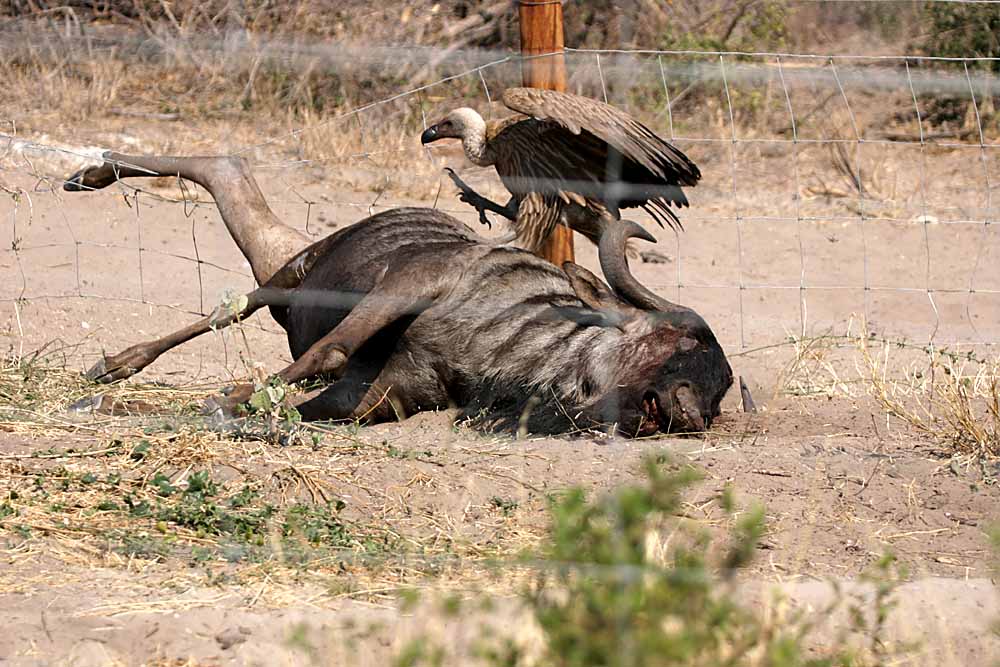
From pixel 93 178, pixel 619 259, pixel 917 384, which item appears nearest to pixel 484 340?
pixel 619 259

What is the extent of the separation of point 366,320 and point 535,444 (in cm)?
95

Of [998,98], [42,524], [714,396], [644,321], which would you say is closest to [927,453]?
[714,396]

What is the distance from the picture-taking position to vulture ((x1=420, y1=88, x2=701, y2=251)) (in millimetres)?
5527

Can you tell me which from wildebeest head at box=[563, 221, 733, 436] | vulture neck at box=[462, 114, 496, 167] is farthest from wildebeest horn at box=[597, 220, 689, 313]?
vulture neck at box=[462, 114, 496, 167]

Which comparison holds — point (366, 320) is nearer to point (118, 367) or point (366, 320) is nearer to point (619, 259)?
point (619, 259)

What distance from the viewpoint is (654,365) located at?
4.93 metres

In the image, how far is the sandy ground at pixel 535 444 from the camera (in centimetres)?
306

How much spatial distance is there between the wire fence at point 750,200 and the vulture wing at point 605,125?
405 millimetres

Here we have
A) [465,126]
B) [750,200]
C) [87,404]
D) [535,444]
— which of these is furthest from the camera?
[750,200]

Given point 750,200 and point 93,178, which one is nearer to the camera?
point 93,178

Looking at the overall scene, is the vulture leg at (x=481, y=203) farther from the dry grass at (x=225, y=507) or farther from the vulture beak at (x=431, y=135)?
the dry grass at (x=225, y=507)

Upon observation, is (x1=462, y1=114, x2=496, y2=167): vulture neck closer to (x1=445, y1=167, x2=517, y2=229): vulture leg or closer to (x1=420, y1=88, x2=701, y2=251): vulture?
(x1=420, y1=88, x2=701, y2=251): vulture

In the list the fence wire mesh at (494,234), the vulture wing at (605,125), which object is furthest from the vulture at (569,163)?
the fence wire mesh at (494,234)

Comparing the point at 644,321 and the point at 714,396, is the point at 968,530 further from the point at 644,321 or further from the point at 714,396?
the point at 644,321
